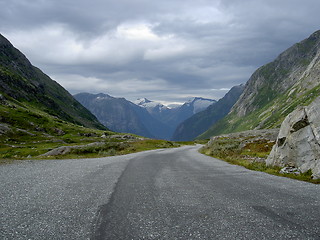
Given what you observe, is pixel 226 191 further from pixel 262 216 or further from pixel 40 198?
pixel 40 198

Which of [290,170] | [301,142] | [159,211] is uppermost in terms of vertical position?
[301,142]

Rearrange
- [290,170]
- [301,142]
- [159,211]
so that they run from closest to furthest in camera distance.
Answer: [159,211], [290,170], [301,142]

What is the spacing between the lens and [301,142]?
20.6 meters

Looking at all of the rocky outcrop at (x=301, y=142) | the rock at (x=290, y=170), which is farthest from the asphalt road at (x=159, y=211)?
the rocky outcrop at (x=301, y=142)

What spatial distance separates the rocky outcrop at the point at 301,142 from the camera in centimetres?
1859

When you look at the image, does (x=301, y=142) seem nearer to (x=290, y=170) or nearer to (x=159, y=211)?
(x=290, y=170)

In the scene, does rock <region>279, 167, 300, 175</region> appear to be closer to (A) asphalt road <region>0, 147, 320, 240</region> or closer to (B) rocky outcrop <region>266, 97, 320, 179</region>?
(B) rocky outcrop <region>266, 97, 320, 179</region>

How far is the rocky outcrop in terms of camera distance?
18594mm

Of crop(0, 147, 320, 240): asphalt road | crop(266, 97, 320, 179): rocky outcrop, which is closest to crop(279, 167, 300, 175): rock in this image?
crop(266, 97, 320, 179): rocky outcrop

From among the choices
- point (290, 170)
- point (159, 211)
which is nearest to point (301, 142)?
point (290, 170)

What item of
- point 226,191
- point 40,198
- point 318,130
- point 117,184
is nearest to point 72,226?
point 40,198

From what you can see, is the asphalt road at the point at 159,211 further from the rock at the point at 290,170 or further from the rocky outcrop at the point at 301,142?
the rocky outcrop at the point at 301,142

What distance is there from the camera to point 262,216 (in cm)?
826

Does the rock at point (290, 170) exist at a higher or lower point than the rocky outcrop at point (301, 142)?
lower
